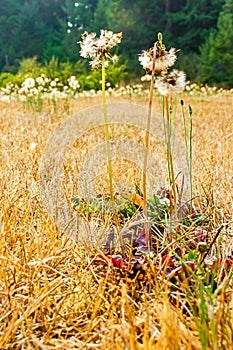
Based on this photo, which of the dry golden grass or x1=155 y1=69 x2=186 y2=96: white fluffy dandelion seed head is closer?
the dry golden grass

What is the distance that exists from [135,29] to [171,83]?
15.7 m

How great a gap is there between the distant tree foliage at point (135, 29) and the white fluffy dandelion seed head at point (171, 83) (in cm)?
1198

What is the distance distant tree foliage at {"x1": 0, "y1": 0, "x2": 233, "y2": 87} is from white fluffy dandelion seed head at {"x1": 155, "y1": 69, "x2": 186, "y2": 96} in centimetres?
1198

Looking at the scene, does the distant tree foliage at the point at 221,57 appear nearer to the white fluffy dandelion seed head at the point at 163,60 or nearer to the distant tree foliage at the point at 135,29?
the distant tree foliage at the point at 135,29

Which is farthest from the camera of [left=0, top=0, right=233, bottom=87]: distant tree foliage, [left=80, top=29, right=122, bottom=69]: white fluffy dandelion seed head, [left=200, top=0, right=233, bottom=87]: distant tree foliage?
[left=0, top=0, right=233, bottom=87]: distant tree foliage

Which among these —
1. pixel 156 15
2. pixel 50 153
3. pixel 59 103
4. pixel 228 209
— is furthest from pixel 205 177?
pixel 156 15

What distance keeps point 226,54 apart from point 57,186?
1293 centimetres

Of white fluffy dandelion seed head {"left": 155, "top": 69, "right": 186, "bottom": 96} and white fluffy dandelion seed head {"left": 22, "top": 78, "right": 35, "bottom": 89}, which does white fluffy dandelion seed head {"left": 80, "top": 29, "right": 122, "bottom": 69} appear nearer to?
white fluffy dandelion seed head {"left": 155, "top": 69, "right": 186, "bottom": 96}

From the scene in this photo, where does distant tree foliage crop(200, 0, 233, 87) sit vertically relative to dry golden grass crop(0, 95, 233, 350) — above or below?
above

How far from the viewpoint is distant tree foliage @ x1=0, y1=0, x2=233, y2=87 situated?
1348cm

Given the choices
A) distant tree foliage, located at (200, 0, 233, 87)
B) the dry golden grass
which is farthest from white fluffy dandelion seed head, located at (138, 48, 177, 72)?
distant tree foliage, located at (200, 0, 233, 87)

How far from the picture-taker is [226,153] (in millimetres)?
1841

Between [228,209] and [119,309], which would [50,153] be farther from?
[119,309]

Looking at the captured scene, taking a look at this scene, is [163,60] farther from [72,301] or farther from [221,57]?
[221,57]
